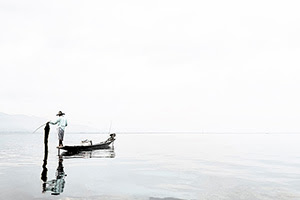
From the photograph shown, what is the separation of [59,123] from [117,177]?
14.2 m

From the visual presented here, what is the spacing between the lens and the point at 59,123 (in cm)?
3272

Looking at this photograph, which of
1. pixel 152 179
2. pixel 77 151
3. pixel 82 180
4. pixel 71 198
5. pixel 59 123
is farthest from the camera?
pixel 77 151

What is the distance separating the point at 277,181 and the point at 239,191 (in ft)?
22.7

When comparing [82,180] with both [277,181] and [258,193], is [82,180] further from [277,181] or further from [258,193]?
[277,181]

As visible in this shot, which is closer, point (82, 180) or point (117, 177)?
point (82, 180)

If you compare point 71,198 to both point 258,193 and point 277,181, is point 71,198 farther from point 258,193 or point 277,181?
point 277,181

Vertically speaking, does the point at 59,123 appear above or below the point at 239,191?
above

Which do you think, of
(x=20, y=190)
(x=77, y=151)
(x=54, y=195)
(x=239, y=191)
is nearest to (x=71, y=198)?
(x=54, y=195)

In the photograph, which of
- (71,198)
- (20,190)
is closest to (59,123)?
(20,190)

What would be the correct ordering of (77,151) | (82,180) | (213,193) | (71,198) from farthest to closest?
(77,151), (82,180), (213,193), (71,198)

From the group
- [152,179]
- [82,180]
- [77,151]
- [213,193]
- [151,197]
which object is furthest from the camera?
[77,151]

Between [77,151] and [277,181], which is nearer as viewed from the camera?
[277,181]

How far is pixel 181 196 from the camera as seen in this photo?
15.4m

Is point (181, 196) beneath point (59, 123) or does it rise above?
beneath
